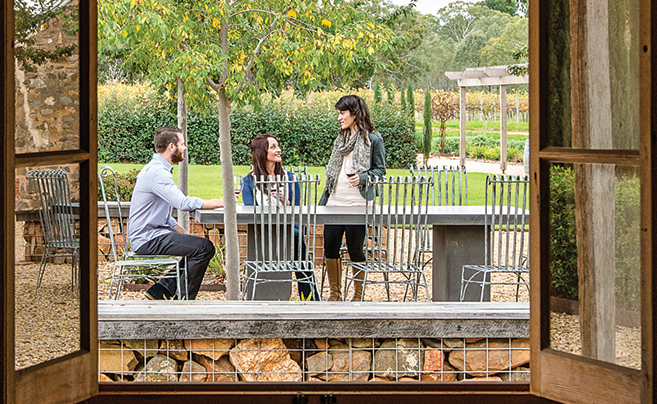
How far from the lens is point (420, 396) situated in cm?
161

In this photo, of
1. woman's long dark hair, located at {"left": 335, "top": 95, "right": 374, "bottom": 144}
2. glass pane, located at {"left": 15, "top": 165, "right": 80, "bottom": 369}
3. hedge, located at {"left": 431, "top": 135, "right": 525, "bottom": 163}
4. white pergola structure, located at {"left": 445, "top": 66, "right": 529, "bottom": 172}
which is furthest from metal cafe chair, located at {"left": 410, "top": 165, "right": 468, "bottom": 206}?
hedge, located at {"left": 431, "top": 135, "right": 525, "bottom": 163}

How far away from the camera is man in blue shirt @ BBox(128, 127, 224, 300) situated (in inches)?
173

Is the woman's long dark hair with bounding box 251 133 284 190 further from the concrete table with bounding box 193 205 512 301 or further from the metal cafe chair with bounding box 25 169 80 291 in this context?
the metal cafe chair with bounding box 25 169 80 291

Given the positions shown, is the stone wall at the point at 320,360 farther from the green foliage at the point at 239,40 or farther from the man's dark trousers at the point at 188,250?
the green foliage at the point at 239,40

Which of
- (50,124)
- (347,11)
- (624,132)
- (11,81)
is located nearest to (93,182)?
(50,124)

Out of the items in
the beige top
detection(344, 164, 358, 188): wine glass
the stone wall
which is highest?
detection(344, 164, 358, 188): wine glass

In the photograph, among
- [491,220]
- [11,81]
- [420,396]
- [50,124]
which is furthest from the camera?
[491,220]

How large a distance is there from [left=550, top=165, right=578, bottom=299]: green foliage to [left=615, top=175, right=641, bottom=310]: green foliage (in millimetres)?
91

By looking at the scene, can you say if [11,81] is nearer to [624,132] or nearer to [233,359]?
[624,132]

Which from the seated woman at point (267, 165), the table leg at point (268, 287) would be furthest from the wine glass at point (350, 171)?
the table leg at point (268, 287)

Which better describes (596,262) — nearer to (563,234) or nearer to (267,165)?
(563,234)

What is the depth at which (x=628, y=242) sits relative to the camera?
1322 millimetres

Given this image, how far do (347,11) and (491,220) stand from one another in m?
2.00

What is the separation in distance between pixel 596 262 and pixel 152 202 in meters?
3.44
